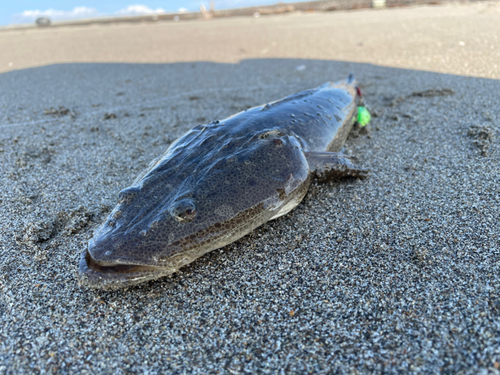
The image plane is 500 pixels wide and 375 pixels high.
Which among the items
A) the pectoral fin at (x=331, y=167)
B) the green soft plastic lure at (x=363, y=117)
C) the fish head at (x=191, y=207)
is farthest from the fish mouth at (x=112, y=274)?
the green soft plastic lure at (x=363, y=117)

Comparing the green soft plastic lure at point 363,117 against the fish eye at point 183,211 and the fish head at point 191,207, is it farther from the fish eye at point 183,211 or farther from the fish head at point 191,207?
the fish eye at point 183,211

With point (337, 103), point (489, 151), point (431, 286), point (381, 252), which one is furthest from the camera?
point (337, 103)

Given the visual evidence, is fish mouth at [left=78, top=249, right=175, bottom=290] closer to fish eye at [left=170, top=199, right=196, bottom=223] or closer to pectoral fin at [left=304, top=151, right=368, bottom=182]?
fish eye at [left=170, top=199, right=196, bottom=223]

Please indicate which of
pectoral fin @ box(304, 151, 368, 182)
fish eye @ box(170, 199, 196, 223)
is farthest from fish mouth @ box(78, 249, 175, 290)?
pectoral fin @ box(304, 151, 368, 182)

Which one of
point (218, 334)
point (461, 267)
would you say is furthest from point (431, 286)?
point (218, 334)

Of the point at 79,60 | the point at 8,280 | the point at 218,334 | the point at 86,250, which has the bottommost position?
the point at 218,334

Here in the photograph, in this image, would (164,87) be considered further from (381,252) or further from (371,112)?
(381,252)
